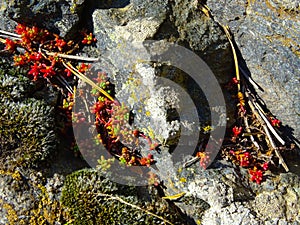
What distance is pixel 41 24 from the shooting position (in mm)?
4340

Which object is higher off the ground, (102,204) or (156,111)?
(156,111)

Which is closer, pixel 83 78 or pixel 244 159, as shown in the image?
pixel 244 159

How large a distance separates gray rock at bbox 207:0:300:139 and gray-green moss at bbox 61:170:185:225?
5.21ft

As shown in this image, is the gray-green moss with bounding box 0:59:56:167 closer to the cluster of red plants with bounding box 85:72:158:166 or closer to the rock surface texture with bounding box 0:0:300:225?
the rock surface texture with bounding box 0:0:300:225

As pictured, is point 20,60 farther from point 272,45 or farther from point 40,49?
point 272,45

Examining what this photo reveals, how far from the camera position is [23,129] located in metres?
3.94

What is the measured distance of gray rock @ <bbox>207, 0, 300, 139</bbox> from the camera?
4223 millimetres

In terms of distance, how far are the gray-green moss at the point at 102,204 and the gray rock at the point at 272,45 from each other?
5.21ft

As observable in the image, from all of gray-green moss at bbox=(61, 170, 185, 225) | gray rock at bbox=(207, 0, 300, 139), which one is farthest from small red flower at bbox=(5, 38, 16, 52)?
gray rock at bbox=(207, 0, 300, 139)

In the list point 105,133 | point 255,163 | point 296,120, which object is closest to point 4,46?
point 105,133

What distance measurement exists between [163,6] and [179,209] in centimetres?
196

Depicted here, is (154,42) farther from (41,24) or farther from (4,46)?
(4,46)

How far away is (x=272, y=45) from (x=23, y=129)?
8.42ft

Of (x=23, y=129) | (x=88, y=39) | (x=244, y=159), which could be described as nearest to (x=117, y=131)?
(x=23, y=129)
